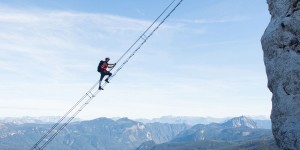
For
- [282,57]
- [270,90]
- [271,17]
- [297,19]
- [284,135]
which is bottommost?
[284,135]

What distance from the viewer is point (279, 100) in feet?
71.6

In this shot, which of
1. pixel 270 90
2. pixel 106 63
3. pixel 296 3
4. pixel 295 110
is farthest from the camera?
pixel 106 63

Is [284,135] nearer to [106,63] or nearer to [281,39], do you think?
[281,39]

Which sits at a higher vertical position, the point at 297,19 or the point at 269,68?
the point at 297,19

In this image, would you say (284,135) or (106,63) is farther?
(106,63)

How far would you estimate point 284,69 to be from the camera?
841 inches

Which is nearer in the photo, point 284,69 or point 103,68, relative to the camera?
point 284,69

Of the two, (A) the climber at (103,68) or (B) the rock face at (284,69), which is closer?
(B) the rock face at (284,69)

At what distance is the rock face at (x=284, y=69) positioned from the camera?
795 inches

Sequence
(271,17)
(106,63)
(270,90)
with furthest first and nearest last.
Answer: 1. (106,63)
2. (271,17)
3. (270,90)

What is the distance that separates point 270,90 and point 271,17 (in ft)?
17.1

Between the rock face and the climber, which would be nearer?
the rock face

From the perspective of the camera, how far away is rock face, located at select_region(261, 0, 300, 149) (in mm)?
20188

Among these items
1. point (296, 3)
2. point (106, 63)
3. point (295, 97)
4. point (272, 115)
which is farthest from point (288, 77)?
point (106, 63)
